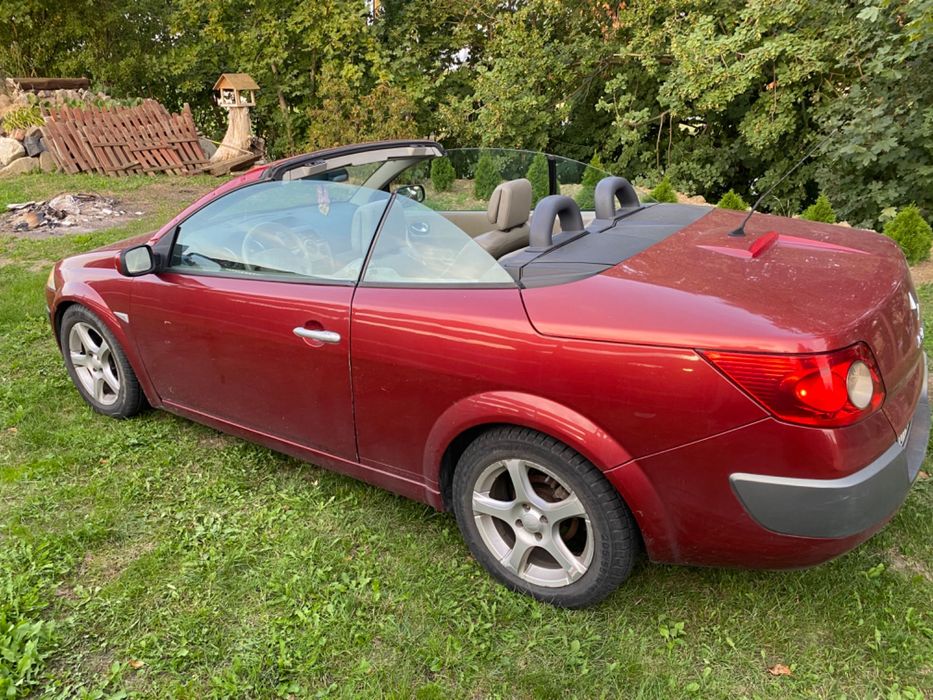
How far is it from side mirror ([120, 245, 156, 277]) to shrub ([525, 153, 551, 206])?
1.77m

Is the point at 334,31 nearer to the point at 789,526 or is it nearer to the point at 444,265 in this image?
the point at 444,265

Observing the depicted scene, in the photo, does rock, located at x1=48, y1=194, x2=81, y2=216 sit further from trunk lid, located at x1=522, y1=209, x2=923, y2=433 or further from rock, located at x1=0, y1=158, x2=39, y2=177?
trunk lid, located at x1=522, y1=209, x2=923, y2=433

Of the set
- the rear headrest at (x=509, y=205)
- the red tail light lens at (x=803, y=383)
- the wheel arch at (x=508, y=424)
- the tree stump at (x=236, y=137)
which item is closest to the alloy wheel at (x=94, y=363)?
the wheel arch at (x=508, y=424)

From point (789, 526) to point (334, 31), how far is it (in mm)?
13959

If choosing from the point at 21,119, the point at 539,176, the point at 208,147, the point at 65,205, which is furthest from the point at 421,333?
the point at 21,119

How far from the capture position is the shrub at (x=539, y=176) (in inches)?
127

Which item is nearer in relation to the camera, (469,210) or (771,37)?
(469,210)

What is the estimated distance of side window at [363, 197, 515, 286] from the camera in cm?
228

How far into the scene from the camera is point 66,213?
8.84 metres

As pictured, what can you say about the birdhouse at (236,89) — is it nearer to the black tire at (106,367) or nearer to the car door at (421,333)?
the black tire at (106,367)

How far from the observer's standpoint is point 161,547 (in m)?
2.68

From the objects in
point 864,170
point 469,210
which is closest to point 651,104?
point 864,170

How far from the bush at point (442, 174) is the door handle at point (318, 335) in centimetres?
104

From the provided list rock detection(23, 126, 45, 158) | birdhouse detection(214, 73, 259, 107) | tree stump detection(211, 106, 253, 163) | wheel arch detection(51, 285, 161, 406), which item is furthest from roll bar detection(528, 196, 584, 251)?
rock detection(23, 126, 45, 158)
